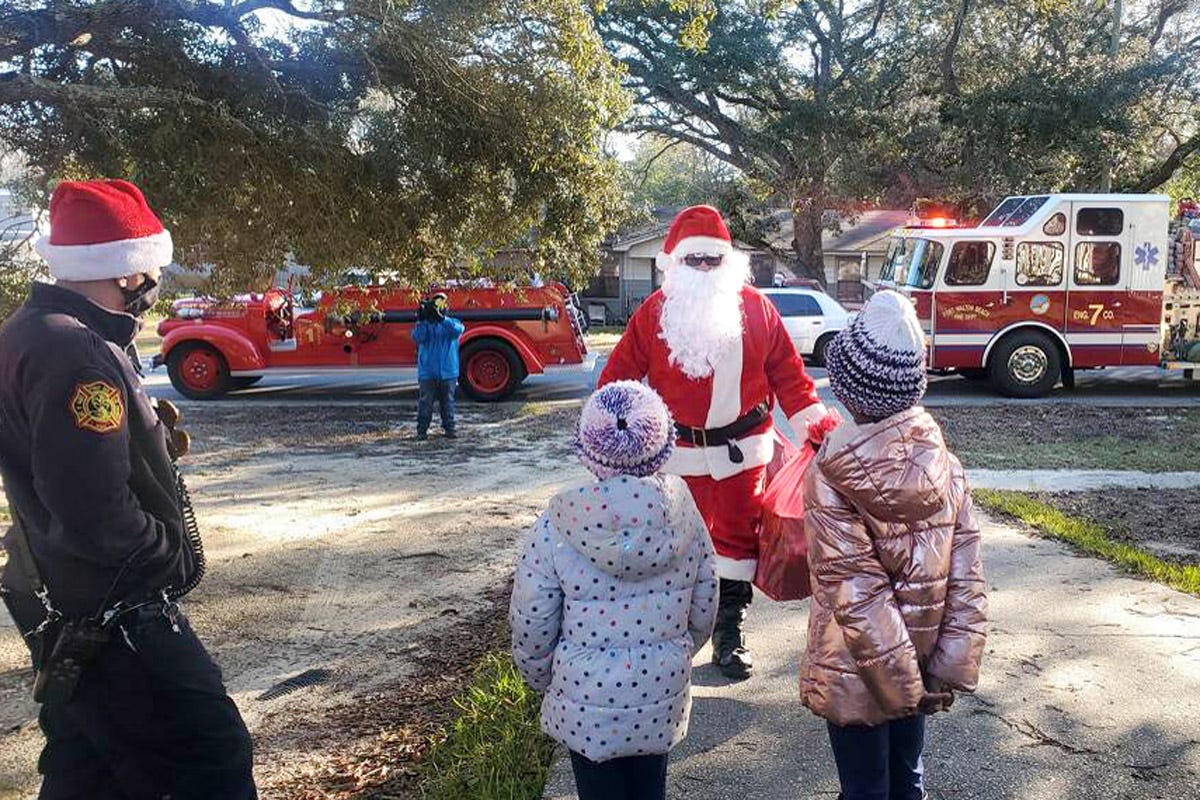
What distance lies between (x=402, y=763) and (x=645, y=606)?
1.61m

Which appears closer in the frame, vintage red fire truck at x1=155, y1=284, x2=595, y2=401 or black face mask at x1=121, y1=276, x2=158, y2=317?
black face mask at x1=121, y1=276, x2=158, y2=317

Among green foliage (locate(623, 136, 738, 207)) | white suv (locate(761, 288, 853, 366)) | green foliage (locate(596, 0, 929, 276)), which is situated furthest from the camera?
green foliage (locate(623, 136, 738, 207))

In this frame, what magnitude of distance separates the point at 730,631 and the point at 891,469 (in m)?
1.74

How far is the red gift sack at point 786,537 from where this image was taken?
138 inches

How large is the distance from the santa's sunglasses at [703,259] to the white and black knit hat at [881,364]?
144 cm

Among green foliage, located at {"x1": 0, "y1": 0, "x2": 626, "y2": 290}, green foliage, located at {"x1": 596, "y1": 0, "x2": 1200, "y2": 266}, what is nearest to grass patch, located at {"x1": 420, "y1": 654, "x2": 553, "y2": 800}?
green foliage, located at {"x1": 0, "y1": 0, "x2": 626, "y2": 290}

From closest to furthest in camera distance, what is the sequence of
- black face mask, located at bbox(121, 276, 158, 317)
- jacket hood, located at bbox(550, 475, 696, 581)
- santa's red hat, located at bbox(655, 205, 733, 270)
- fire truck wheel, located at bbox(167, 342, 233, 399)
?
jacket hood, located at bbox(550, 475, 696, 581), black face mask, located at bbox(121, 276, 158, 317), santa's red hat, located at bbox(655, 205, 733, 270), fire truck wheel, located at bbox(167, 342, 233, 399)

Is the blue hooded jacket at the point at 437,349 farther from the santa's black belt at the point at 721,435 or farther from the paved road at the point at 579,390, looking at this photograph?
the santa's black belt at the point at 721,435

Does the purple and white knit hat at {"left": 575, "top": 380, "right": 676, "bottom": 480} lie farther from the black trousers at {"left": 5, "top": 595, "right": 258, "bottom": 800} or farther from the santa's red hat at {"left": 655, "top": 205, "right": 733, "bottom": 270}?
the santa's red hat at {"left": 655, "top": 205, "right": 733, "bottom": 270}

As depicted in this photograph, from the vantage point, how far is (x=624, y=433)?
241 centimetres

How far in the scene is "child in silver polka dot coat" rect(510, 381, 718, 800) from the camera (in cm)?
239

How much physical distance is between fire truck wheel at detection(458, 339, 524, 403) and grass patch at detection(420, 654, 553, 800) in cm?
1000

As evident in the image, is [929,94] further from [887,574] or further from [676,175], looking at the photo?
[676,175]

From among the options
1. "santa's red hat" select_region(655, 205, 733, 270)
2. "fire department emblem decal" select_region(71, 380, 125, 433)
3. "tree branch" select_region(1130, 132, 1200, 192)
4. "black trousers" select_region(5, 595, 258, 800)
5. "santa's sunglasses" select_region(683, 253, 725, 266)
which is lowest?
"black trousers" select_region(5, 595, 258, 800)
